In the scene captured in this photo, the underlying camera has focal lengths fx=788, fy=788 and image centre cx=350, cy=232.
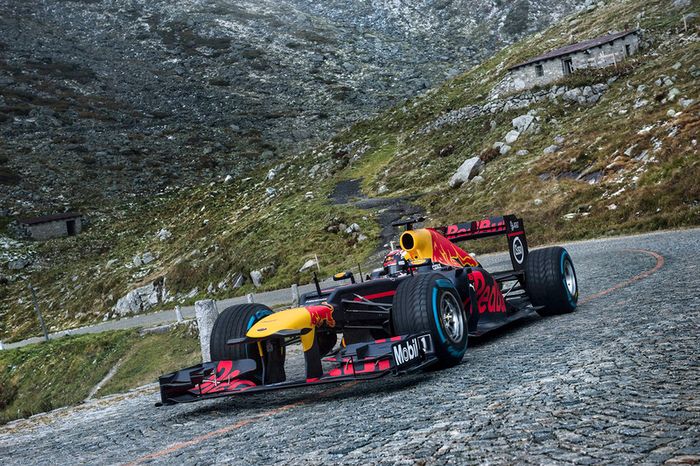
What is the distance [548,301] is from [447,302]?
4.11m

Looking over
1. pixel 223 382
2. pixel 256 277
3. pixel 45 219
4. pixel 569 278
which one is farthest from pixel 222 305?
pixel 45 219

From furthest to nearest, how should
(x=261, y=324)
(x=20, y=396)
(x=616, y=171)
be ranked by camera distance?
(x=616, y=171) → (x=20, y=396) → (x=261, y=324)

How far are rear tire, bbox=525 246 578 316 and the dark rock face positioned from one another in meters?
74.3

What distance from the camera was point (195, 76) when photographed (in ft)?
407

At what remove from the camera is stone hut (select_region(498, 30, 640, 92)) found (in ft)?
206

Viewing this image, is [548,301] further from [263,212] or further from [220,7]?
[220,7]

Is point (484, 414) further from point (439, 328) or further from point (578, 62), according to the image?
point (578, 62)

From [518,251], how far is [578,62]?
53.3 metres

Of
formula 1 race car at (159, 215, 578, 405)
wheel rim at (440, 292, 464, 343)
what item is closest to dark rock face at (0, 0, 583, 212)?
formula 1 race car at (159, 215, 578, 405)

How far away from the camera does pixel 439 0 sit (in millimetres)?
153125

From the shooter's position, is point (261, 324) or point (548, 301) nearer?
point (261, 324)

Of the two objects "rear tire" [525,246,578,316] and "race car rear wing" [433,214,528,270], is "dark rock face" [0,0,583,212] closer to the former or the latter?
"race car rear wing" [433,214,528,270]

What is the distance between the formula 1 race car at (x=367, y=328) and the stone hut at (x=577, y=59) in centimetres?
5446

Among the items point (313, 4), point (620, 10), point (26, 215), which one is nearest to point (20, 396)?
point (26, 215)
